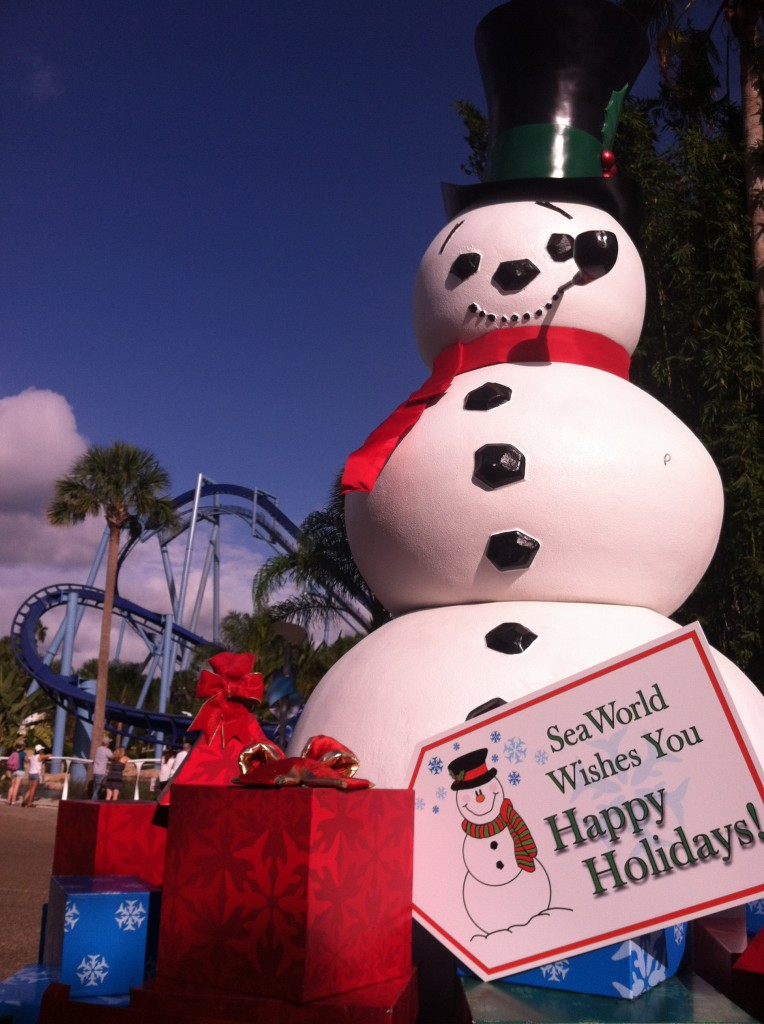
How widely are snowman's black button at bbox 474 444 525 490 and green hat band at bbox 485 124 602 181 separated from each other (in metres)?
1.63

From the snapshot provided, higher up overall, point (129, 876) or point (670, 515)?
point (670, 515)

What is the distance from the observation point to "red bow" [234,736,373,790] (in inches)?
106

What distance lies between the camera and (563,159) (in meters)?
4.68

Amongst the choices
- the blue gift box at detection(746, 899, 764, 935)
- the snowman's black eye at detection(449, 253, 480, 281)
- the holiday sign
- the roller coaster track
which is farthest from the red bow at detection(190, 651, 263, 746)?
the roller coaster track

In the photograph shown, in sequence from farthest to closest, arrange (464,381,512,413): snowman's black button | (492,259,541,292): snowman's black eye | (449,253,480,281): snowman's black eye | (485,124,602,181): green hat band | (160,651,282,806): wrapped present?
(485,124,602,181): green hat band < (449,253,480,281): snowman's black eye < (492,259,541,292): snowman's black eye < (464,381,512,413): snowman's black button < (160,651,282,806): wrapped present

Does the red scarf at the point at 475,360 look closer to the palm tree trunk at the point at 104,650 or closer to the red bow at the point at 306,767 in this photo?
the red bow at the point at 306,767

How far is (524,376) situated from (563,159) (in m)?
1.33

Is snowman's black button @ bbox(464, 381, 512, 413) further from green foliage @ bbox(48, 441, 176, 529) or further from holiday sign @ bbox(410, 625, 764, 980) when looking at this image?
green foliage @ bbox(48, 441, 176, 529)

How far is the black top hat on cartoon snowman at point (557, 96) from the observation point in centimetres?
468

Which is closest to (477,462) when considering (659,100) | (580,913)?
(580,913)

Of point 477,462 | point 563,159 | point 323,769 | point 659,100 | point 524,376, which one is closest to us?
point 323,769

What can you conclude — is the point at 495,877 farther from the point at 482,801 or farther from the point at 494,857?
the point at 482,801

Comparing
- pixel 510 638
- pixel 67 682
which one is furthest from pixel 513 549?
pixel 67 682

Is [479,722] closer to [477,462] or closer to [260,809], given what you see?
[260,809]
